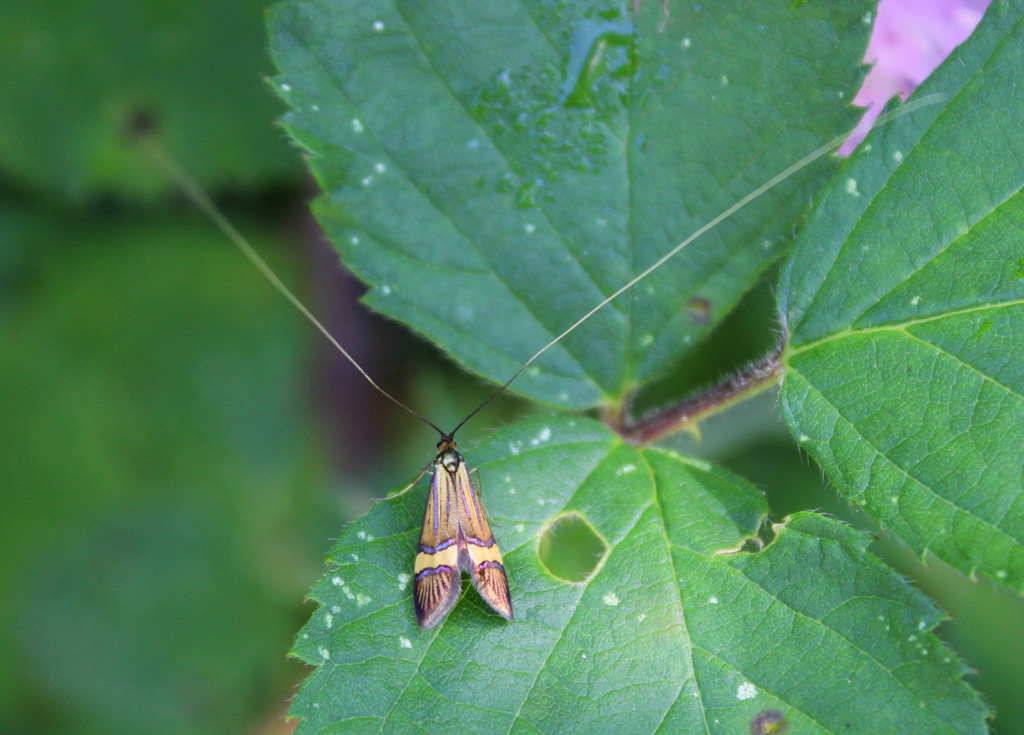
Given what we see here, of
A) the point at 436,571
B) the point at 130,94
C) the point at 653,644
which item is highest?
the point at 130,94

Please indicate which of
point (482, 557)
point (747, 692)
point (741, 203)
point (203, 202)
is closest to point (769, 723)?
point (747, 692)

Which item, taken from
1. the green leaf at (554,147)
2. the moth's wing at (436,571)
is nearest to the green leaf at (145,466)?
the green leaf at (554,147)

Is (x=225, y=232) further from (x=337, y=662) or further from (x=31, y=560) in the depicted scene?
(x=337, y=662)

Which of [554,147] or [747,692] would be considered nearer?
[747,692]

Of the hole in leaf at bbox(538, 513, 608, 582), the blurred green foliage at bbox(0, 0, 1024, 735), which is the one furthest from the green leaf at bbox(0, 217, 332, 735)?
the hole in leaf at bbox(538, 513, 608, 582)

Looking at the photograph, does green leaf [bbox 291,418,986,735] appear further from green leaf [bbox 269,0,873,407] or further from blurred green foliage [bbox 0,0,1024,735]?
blurred green foliage [bbox 0,0,1024,735]

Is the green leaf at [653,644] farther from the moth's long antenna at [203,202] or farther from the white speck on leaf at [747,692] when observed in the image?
the moth's long antenna at [203,202]

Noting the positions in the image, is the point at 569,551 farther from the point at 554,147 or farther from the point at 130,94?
the point at 130,94
